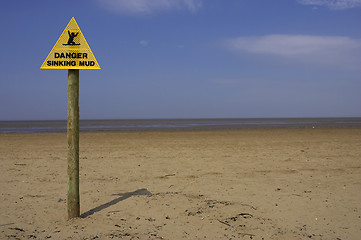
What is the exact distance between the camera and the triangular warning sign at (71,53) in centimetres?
533

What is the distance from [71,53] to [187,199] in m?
3.65

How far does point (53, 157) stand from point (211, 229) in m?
8.81

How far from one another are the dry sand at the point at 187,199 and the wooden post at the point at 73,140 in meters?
0.30

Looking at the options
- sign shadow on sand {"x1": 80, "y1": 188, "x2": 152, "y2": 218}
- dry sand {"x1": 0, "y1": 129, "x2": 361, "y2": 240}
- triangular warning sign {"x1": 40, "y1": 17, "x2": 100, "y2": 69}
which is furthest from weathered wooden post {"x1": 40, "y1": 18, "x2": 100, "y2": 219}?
dry sand {"x1": 0, "y1": 129, "x2": 361, "y2": 240}

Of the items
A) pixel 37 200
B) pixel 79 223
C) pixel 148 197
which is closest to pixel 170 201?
pixel 148 197

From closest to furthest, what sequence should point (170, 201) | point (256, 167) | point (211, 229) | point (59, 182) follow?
point (211, 229) < point (170, 201) < point (59, 182) < point (256, 167)

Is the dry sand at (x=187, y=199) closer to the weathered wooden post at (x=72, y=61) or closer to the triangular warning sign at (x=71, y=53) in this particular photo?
the weathered wooden post at (x=72, y=61)

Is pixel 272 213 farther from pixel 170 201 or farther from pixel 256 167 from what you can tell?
pixel 256 167

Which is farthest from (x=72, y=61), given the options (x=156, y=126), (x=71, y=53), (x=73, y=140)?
(x=156, y=126)

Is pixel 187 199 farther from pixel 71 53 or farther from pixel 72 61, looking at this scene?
pixel 71 53

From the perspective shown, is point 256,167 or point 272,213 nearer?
point 272,213

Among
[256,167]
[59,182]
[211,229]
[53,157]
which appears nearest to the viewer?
[211,229]

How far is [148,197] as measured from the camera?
680 cm

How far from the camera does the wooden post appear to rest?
17.8 feet
